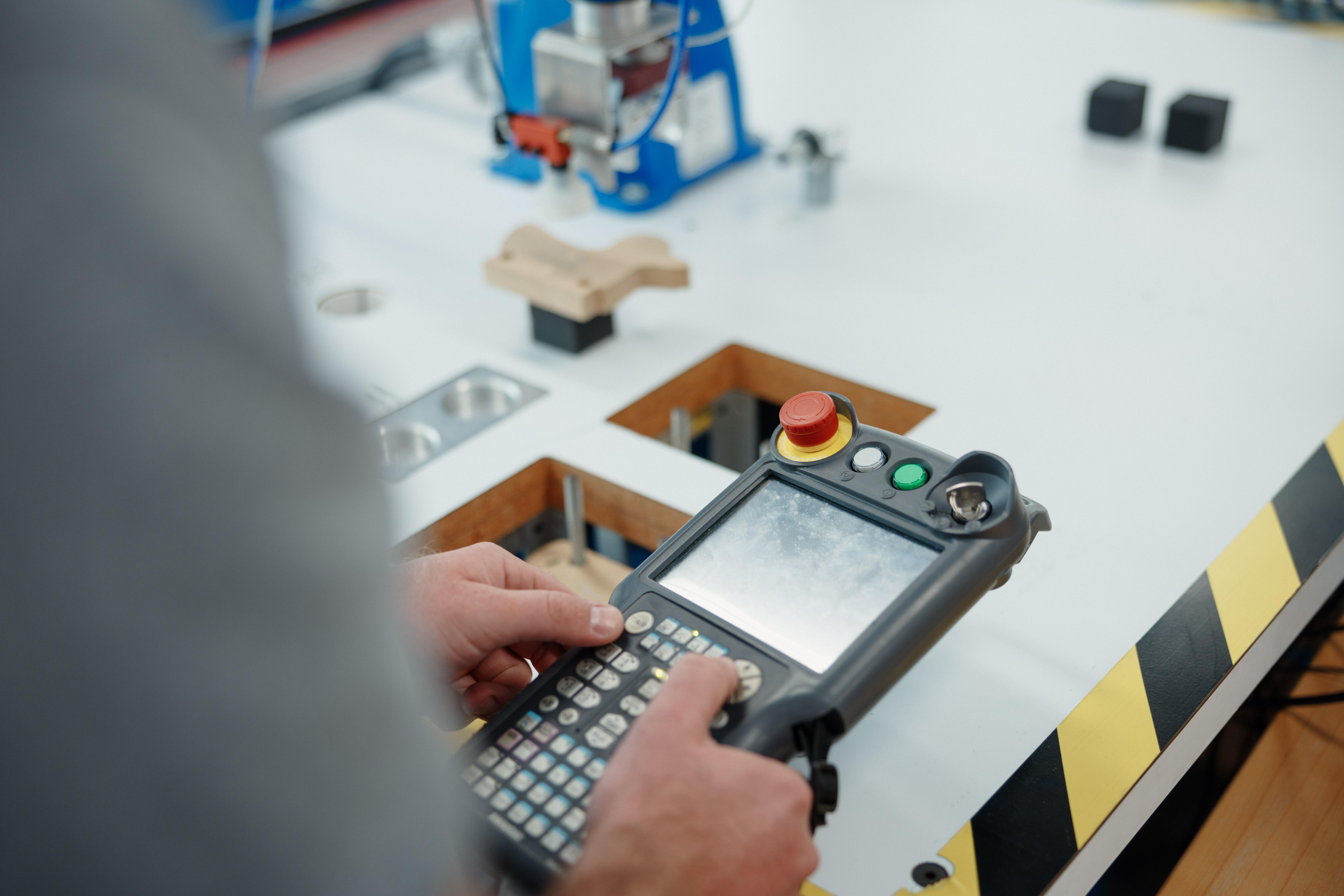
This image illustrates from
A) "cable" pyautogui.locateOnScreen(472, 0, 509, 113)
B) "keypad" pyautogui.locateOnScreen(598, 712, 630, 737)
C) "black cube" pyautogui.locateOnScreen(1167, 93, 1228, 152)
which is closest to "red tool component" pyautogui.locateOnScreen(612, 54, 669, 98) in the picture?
"cable" pyautogui.locateOnScreen(472, 0, 509, 113)

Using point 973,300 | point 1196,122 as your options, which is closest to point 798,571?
point 973,300

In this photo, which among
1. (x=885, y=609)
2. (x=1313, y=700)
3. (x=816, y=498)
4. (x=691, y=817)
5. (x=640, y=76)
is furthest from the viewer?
(x=640, y=76)

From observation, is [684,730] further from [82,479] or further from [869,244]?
[869,244]

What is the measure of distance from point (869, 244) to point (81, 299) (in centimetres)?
115

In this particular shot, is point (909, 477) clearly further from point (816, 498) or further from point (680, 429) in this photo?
point (680, 429)

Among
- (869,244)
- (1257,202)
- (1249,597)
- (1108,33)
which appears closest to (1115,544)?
(1249,597)

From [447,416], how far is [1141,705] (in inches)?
26.4

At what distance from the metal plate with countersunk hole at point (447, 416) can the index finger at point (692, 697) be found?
1.60 feet

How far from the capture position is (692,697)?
563 mm

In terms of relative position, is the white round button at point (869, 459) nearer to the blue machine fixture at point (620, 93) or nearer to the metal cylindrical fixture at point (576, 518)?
the metal cylindrical fixture at point (576, 518)

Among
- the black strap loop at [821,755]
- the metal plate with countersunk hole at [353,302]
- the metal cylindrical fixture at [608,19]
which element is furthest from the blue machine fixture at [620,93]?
the black strap loop at [821,755]

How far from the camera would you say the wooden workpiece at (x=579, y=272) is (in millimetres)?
1104

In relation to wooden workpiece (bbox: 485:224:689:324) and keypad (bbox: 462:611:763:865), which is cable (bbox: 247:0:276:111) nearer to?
wooden workpiece (bbox: 485:224:689:324)

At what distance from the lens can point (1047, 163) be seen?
4.85 feet
